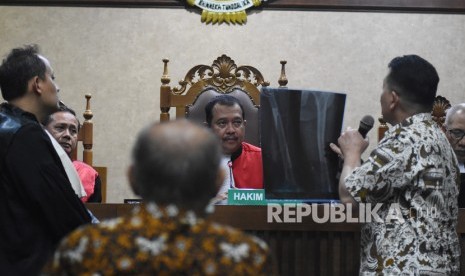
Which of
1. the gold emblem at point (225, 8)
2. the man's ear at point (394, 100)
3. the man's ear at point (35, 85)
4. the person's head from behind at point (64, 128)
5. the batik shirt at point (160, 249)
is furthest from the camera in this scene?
the gold emblem at point (225, 8)

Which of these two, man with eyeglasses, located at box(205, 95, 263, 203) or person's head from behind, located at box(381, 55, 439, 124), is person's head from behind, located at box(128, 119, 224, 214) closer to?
person's head from behind, located at box(381, 55, 439, 124)

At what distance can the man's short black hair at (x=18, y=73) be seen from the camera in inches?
90.7

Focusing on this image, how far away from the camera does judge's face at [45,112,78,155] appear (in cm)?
375

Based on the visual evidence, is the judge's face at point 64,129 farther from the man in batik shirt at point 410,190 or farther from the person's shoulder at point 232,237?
the person's shoulder at point 232,237

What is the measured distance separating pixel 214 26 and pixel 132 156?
4413mm

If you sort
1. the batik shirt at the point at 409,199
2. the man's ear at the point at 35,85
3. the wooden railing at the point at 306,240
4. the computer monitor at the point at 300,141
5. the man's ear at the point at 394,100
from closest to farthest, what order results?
the batik shirt at the point at 409,199
the man's ear at the point at 394,100
the man's ear at the point at 35,85
the computer monitor at the point at 300,141
the wooden railing at the point at 306,240

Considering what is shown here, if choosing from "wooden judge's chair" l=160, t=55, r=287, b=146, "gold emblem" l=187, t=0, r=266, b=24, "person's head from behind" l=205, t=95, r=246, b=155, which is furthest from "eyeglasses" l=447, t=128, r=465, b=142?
"gold emblem" l=187, t=0, r=266, b=24

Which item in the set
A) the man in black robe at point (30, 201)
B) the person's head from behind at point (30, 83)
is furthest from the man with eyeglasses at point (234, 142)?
the man in black robe at point (30, 201)

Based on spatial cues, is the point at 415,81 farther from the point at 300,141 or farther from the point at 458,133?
the point at 458,133

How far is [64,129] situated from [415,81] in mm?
2064

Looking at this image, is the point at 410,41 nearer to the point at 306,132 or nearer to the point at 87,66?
the point at 87,66

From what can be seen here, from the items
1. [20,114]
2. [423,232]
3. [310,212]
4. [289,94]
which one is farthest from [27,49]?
[423,232]

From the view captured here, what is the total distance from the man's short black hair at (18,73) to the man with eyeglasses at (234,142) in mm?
1227

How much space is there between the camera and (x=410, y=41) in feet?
18.3
